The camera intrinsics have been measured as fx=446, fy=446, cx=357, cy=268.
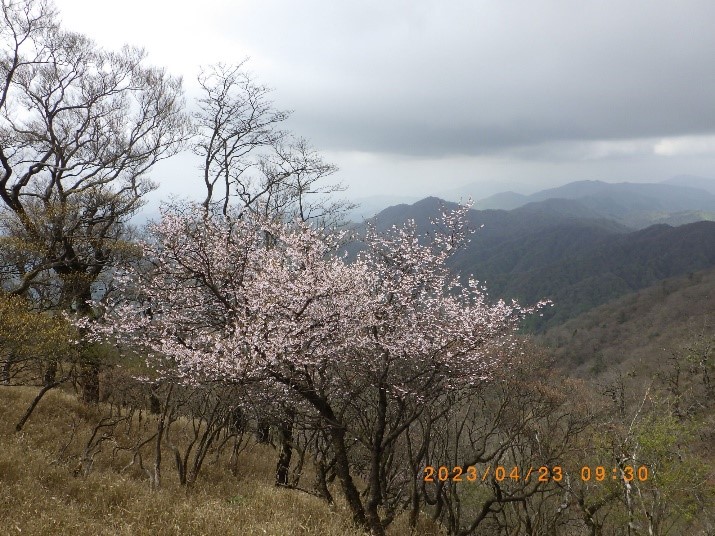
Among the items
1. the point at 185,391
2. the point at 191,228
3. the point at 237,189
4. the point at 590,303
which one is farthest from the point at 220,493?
the point at 590,303

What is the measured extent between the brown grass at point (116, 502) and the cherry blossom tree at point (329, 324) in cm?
179

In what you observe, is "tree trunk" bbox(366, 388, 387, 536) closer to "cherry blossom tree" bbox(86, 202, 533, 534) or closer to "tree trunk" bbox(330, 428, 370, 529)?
"cherry blossom tree" bbox(86, 202, 533, 534)

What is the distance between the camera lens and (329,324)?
966 cm

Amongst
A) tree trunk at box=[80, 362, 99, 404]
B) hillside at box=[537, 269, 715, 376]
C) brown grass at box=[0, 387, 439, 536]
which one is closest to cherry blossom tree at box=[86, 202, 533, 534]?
brown grass at box=[0, 387, 439, 536]

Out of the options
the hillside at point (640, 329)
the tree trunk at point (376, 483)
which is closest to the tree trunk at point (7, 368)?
the tree trunk at point (376, 483)

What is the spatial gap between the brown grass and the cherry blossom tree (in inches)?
70.3

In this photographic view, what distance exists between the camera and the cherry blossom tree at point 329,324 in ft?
30.2

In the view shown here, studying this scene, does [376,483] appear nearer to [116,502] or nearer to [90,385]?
[116,502]

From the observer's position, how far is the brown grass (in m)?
6.19

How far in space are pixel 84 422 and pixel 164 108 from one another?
458 inches

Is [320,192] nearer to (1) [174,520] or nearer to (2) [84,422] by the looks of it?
(2) [84,422]
